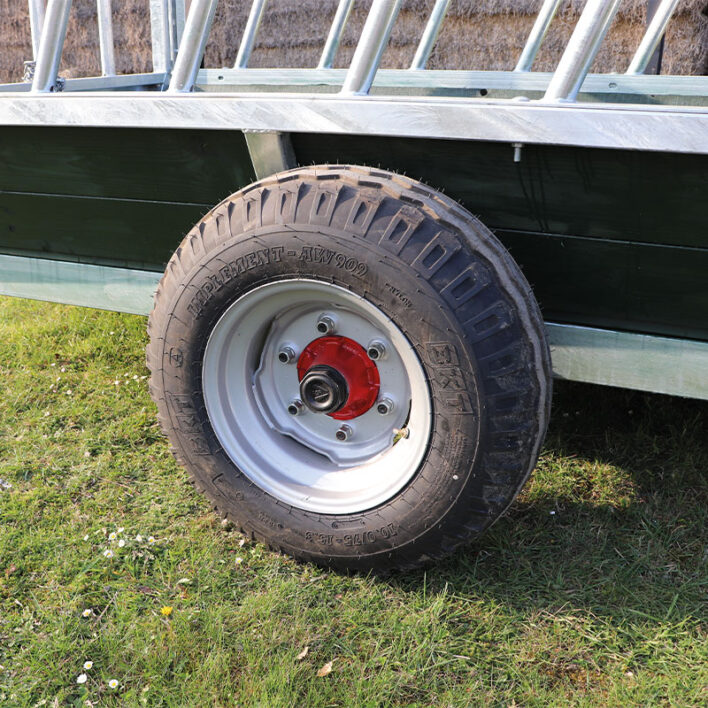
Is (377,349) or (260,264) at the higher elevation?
(260,264)

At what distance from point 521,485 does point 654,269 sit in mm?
654

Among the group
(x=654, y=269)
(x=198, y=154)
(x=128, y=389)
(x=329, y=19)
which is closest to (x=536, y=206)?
(x=654, y=269)

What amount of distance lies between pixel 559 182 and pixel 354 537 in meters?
1.08

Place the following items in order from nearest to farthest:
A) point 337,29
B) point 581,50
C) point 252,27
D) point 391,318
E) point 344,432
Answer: point 581,50 < point 391,318 < point 344,432 < point 252,27 < point 337,29

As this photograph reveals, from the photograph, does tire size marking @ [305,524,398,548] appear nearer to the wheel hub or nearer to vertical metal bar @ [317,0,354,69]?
the wheel hub

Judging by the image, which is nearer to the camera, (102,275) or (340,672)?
(340,672)

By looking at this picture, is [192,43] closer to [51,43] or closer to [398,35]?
[51,43]

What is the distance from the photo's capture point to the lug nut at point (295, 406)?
2.34 meters

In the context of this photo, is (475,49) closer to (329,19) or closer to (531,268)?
(329,19)

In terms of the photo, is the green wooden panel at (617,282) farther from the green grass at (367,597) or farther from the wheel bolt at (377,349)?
the green grass at (367,597)

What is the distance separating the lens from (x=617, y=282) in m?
2.06

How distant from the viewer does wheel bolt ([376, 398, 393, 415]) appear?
7.19 ft

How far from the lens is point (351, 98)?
196cm

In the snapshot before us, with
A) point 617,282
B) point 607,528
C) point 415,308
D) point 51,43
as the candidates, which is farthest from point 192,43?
point 607,528
